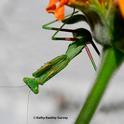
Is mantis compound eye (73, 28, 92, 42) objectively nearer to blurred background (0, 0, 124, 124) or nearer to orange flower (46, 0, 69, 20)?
orange flower (46, 0, 69, 20)

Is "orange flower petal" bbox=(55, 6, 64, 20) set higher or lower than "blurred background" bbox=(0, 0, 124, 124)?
higher

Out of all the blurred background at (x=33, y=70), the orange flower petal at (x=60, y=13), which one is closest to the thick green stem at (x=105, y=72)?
the orange flower petal at (x=60, y=13)

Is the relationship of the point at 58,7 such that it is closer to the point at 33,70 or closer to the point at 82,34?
the point at 82,34

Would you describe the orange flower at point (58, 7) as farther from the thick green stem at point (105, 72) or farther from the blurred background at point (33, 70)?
the blurred background at point (33, 70)

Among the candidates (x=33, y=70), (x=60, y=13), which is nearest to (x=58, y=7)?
(x=60, y=13)

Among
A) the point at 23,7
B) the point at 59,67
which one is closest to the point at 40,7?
the point at 23,7

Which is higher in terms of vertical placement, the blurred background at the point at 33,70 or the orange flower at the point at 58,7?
the orange flower at the point at 58,7

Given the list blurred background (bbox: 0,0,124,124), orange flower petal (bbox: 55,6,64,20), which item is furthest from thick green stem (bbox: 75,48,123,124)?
blurred background (bbox: 0,0,124,124)

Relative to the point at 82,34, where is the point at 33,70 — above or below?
below
